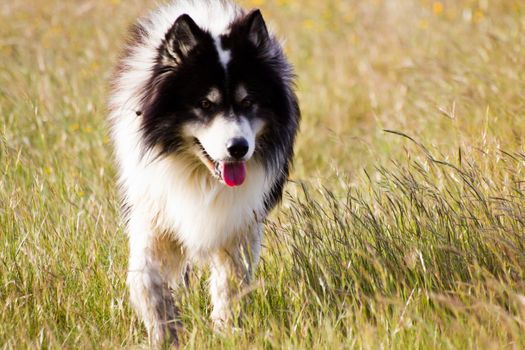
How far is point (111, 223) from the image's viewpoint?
452 cm

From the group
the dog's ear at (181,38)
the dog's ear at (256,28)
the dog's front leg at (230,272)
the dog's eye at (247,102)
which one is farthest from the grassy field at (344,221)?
the dog's ear at (181,38)

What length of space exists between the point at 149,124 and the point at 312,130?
124 inches

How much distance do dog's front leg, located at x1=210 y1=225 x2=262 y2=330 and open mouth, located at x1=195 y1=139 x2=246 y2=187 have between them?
1.00 feet

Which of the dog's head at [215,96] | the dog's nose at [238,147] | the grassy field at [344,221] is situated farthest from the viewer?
the dog's head at [215,96]

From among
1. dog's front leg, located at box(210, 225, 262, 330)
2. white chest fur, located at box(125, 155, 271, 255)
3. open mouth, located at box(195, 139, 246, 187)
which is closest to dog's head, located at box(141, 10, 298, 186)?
open mouth, located at box(195, 139, 246, 187)

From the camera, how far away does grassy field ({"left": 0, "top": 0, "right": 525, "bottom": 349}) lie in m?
3.31

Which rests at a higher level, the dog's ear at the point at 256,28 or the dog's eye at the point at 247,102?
the dog's ear at the point at 256,28

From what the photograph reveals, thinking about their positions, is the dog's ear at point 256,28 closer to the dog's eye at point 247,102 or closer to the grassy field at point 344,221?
the dog's eye at point 247,102

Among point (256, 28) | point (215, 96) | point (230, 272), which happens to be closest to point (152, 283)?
point (230, 272)

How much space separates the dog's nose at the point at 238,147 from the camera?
3607 mm

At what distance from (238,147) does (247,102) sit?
29 cm

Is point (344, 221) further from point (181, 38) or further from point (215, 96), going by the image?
point (181, 38)

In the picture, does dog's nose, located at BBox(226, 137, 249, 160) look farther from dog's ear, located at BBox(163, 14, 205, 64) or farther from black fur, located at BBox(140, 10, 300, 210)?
dog's ear, located at BBox(163, 14, 205, 64)

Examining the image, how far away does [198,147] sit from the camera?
3906 mm
